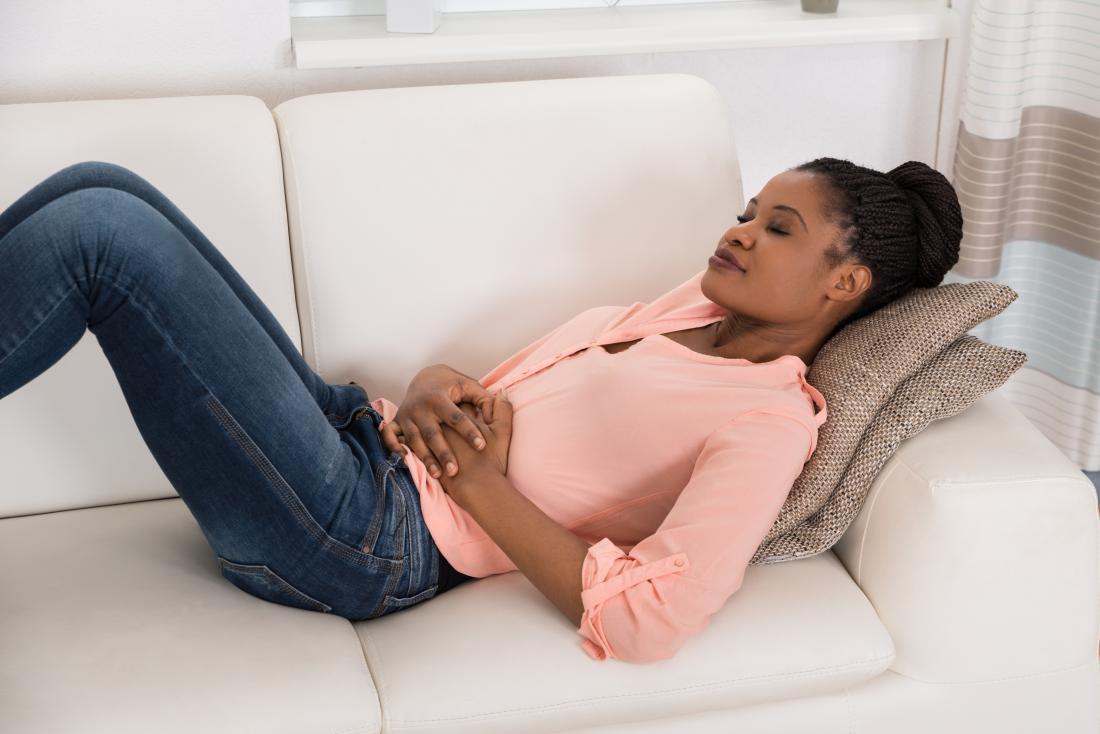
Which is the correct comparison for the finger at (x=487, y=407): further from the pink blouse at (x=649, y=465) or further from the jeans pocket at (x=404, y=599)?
the jeans pocket at (x=404, y=599)

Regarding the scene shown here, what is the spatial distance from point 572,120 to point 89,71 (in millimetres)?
784

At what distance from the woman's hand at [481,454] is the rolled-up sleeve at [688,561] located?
0.19 metres

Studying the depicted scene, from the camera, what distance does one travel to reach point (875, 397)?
1387 mm

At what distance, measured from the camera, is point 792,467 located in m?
1.28

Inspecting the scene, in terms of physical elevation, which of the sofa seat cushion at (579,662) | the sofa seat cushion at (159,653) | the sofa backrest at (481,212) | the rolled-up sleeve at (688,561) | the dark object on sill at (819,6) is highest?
the dark object on sill at (819,6)

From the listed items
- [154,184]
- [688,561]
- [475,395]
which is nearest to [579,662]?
[688,561]

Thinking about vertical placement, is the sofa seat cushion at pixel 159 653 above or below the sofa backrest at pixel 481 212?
below

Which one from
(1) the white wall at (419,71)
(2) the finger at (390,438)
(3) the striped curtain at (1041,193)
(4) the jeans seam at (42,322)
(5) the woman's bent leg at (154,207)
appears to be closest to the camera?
(4) the jeans seam at (42,322)

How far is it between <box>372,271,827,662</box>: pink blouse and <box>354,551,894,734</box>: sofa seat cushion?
4 centimetres

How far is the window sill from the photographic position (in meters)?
1.89

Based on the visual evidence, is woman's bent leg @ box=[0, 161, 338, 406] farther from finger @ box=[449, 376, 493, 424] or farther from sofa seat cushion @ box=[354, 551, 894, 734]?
sofa seat cushion @ box=[354, 551, 894, 734]

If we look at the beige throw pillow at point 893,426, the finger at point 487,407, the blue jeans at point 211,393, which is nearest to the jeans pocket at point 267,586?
the blue jeans at point 211,393

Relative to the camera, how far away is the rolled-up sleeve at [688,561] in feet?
3.93

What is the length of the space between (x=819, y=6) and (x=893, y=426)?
42.7 inches
